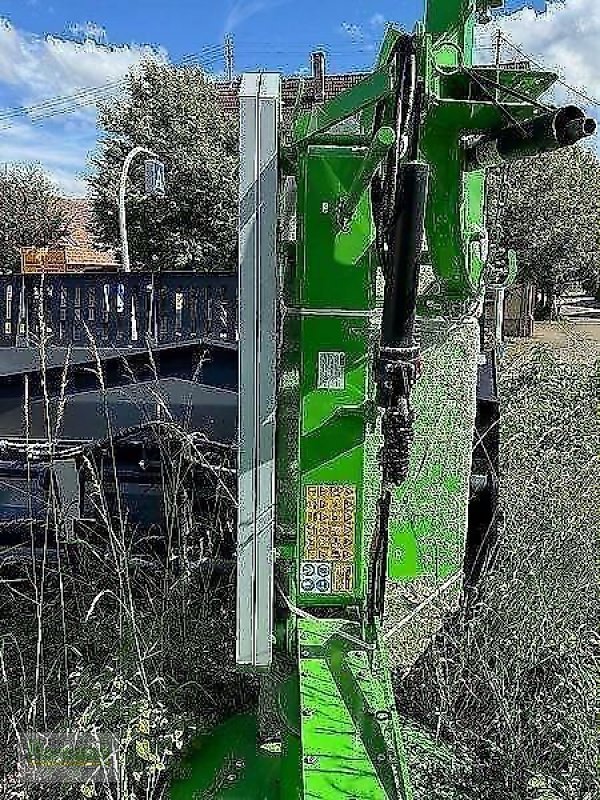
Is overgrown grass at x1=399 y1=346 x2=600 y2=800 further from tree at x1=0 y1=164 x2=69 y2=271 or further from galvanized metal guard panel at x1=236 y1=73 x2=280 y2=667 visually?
tree at x1=0 y1=164 x2=69 y2=271

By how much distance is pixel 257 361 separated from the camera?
244 centimetres

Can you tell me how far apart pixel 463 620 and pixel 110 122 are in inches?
860

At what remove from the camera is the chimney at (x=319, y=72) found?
9.90 feet

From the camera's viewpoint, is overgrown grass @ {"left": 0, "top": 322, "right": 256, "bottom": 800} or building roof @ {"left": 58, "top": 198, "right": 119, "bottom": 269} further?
building roof @ {"left": 58, "top": 198, "right": 119, "bottom": 269}

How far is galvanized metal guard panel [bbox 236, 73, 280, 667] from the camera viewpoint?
2.38 m

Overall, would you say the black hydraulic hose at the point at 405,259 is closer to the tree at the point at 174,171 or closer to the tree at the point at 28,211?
the tree at the point at 174,171

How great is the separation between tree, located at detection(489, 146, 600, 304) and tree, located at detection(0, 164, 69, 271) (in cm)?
1520

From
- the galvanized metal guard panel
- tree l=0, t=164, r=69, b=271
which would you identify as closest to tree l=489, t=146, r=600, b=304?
tree l=0, t=164, r=69, b=271

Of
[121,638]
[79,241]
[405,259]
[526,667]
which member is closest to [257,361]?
[405,259]

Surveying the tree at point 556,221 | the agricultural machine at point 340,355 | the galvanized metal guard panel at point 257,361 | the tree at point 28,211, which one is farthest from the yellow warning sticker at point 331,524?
the tree at point 28,211

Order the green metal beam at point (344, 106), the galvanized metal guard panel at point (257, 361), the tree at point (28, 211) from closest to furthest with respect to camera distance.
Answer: the green metal beam at point (344, 106)
the galvanized metal guard panel at point (257, 361)
the tree at point (28, 211)

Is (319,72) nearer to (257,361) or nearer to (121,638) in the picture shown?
(257,361)

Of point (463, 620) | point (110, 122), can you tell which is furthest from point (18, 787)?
point (110, 122)

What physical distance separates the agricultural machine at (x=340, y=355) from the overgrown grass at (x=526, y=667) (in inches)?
21.5
